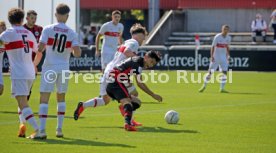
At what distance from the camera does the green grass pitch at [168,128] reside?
40.7 feet

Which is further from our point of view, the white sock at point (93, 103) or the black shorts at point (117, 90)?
the white sock at point (93, 103)

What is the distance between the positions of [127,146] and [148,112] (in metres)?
6.52

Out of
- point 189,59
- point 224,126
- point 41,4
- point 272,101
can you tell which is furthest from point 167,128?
point 189,59

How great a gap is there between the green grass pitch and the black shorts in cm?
67

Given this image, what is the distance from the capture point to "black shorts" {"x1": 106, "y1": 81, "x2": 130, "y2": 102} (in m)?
14.8

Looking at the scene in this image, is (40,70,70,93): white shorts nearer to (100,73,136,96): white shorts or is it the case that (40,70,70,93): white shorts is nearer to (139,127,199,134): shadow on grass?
(100,73,136,96): white shorts

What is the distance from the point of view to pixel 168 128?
15.4 metres

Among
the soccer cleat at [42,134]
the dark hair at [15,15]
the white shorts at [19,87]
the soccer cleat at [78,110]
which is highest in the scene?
the dark hair at [15,15]

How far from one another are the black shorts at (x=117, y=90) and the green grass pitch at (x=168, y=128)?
0.67 m

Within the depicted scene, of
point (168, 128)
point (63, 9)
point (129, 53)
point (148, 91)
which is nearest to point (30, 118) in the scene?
point (63, 9)

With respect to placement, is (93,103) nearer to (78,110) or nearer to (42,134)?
(78,110)

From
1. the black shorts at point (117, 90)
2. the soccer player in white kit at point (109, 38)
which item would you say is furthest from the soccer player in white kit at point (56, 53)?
the soccer player in white kit at point (109, 38)

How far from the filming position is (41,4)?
3088 centimetres

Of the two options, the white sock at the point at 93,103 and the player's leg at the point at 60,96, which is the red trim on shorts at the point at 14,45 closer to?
the player's leg at the point at 60,96
